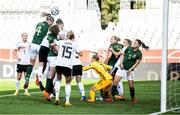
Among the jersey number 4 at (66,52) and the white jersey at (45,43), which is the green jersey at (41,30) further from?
the jersey number 4 at (66,52)

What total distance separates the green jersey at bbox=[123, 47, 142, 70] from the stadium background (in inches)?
751

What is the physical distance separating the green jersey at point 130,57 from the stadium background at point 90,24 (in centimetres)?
1908

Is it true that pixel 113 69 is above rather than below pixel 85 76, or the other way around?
above

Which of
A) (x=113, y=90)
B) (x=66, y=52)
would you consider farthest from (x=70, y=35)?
(x=113, y=90)

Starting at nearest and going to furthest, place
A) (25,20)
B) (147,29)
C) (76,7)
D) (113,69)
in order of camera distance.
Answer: (113,69) → (147,29) → (25,20) → (76,7)

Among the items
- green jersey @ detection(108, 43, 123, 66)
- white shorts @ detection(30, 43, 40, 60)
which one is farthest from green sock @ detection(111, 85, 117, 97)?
white shorts @ detection(30, 43, 40, 60)

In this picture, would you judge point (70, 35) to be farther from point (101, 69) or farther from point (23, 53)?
point (23, 53)

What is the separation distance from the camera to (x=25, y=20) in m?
53.5

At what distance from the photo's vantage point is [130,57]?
16609 millimetres

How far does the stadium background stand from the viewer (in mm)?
43841

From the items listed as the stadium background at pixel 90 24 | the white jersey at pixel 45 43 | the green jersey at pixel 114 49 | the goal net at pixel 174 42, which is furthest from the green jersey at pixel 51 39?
the stadium background at pixel 90 24

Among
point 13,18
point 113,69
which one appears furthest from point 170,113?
point 13,18

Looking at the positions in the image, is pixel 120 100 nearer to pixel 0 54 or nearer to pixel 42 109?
pixel 42 109

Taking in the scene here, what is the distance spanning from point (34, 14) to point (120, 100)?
39668 millimetres
